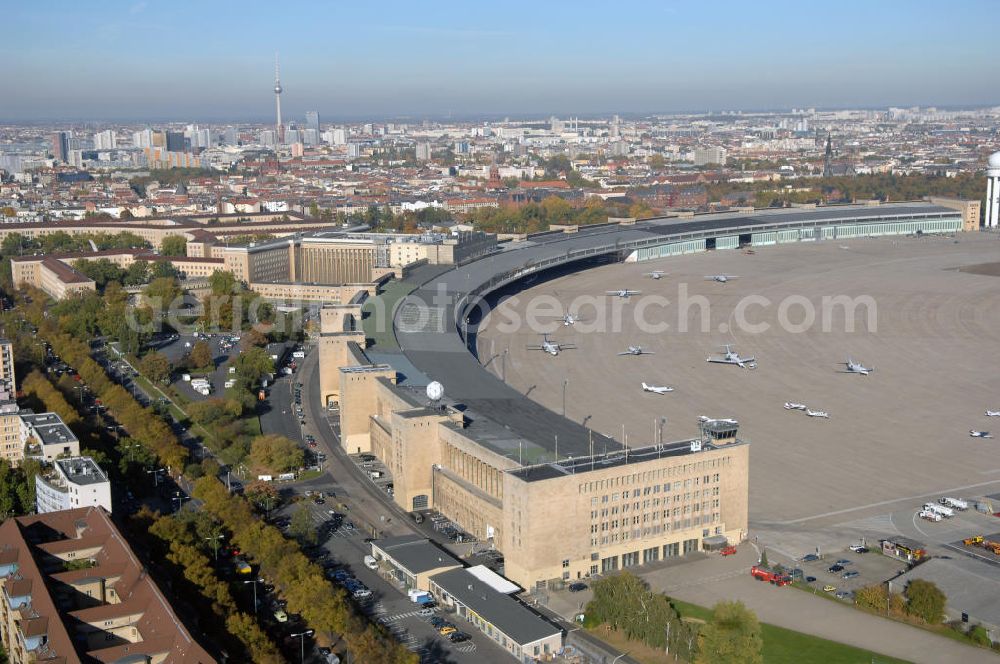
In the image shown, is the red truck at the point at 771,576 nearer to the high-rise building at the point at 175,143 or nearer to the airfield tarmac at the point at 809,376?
the airfield tarmac at the point at 809,376

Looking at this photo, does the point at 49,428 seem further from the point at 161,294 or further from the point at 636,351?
the point at 161,294

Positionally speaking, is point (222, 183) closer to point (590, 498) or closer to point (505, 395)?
point (505, 395)

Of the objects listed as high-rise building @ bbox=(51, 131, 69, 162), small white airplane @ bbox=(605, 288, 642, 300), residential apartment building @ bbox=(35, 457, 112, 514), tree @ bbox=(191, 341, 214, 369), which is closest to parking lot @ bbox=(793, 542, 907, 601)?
residential apartment building @ bbox=(35, 457, 112, 514)

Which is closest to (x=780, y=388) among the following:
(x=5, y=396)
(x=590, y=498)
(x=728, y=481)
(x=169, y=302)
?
(x=728, y=481)

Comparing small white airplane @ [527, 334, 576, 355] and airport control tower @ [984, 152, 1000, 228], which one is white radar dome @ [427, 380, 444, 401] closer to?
small white airplane @ [527, 334, 576, 355]

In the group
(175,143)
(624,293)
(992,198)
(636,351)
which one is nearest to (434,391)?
(636,351)

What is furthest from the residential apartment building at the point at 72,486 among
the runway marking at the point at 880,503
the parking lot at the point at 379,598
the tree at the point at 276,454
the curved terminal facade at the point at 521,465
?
the runway marking at the point at 880,503
